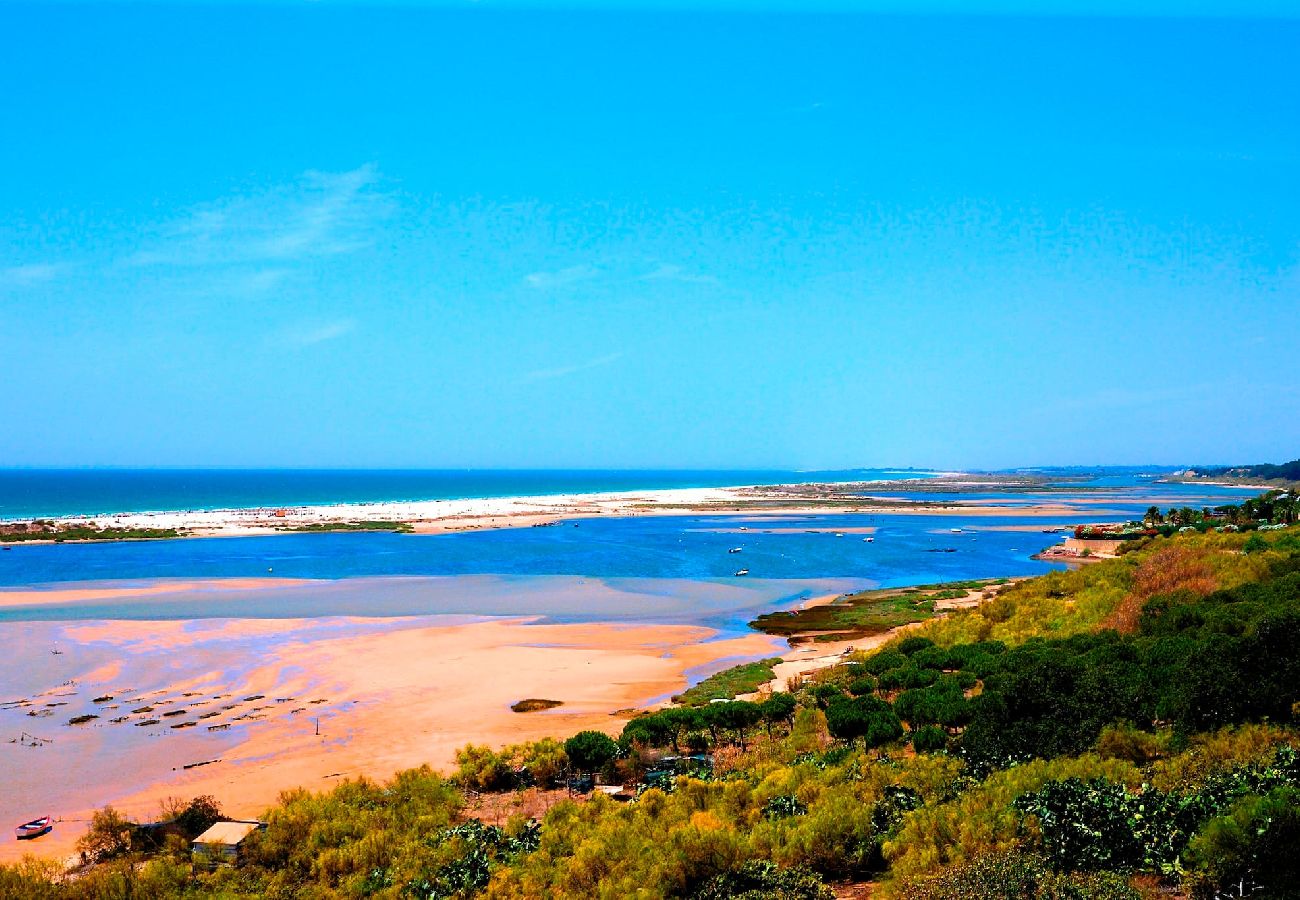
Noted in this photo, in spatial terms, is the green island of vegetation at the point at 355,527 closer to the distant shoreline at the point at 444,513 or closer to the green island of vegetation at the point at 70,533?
the distant shoreline at the point at 444,513

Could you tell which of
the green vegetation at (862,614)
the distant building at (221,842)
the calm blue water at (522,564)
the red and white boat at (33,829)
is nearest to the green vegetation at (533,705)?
the distant building at (221,842)

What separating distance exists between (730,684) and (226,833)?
1548 cm

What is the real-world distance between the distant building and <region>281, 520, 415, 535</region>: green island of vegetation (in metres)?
81.8

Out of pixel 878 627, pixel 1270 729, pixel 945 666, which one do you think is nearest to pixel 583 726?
pixel 945 666

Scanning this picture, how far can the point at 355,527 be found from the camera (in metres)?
96.0

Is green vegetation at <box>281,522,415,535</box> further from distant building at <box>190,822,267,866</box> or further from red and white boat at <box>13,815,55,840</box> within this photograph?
distant building at <box>190,822,267,866</box>

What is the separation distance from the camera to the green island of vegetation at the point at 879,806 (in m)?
8.84

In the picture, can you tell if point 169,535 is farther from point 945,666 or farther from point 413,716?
point 945,666

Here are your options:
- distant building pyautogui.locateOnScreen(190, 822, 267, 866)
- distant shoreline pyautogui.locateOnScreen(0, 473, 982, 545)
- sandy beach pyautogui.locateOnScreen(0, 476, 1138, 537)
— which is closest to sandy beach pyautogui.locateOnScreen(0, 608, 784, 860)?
distant building pyautogui.locateOnScreen(190, 822, 267, 866)

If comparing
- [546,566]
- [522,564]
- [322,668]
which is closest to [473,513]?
[522,564]

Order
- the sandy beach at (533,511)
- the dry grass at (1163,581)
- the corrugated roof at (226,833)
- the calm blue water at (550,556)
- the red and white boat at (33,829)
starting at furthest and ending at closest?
1. the sandy beach at (533,511)
2. the calm blue water at (550,556)
3. the dry grass at (1163,581)
4. the red and white boat at (33,829)
5. the corrugated roof at (226,833)

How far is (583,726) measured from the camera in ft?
68.5

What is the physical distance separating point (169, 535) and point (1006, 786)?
91325 mm

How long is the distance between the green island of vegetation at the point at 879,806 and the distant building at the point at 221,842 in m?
0.22
